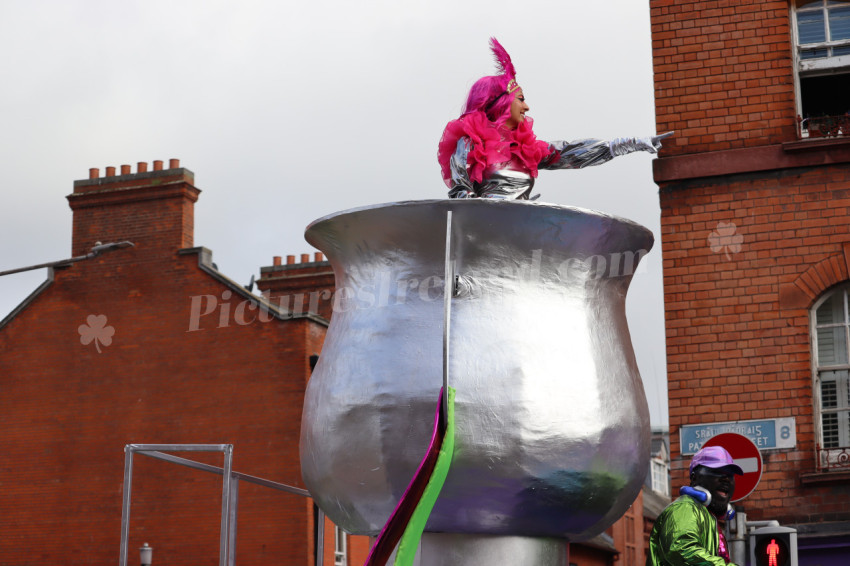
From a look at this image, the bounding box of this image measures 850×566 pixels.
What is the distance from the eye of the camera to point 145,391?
23516mm

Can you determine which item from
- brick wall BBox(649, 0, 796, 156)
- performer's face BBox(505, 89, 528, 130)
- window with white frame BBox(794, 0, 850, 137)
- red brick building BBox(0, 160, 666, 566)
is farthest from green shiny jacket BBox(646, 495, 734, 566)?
red brick building BBox(0, 160, 666, 566)

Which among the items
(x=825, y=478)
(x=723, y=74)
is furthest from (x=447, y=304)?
(x=723, y=74)

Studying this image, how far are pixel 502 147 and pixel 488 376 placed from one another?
1.07 meters

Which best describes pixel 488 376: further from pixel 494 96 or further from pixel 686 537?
pixel 494 96

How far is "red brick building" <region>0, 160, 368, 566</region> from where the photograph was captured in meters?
22.4

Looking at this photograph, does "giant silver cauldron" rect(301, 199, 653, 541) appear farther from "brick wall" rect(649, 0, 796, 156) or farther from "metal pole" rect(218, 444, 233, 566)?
"brick wall" rect(649, 0, 796, 156)

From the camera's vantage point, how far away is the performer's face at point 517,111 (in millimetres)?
5043

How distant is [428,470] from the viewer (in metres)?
3.94

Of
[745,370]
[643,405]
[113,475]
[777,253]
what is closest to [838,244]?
[777,253]

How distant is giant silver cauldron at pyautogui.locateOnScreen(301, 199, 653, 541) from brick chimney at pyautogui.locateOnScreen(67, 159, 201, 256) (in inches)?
774

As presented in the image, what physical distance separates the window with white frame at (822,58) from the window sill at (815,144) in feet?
1.18

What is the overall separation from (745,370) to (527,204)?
6.58 m

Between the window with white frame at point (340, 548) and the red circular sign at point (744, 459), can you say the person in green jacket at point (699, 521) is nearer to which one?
the red circular sign at point (744, 459)

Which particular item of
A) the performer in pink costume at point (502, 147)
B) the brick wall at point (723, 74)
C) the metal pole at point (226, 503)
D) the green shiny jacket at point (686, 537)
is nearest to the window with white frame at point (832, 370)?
the brick wall at point (723, 74)
